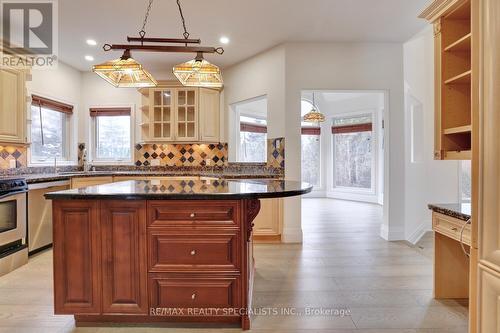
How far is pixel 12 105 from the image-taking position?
10.6 feet

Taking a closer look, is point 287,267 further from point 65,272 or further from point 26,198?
point 26,198

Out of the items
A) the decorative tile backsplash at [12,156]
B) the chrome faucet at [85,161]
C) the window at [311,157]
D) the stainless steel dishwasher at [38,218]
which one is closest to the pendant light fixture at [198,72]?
the stainless steel dishwasher at [38,218]

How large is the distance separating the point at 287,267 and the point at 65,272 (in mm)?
2003

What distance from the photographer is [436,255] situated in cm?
231

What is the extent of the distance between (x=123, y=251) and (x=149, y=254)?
0.17m

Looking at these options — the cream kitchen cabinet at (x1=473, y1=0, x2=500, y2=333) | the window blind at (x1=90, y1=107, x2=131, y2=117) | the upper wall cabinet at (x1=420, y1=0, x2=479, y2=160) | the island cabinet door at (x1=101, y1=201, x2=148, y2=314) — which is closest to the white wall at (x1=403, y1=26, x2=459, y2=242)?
the upper wall cabinet at (x1=420, y1=0, x2=479, y2=160)

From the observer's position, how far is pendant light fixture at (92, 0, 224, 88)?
207 centimetres

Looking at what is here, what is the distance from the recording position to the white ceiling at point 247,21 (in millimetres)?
3014

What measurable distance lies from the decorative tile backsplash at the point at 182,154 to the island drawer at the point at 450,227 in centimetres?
335

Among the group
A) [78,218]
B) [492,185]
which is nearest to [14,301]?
[78,218]

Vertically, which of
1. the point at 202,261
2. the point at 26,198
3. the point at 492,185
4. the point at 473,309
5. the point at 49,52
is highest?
the point at 49,52

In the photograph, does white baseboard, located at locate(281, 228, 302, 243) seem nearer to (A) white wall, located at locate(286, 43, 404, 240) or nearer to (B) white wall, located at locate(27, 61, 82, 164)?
(A) white wall, located at locate(286, 43, 404, 240)

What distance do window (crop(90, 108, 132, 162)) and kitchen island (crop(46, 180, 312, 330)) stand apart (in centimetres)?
350

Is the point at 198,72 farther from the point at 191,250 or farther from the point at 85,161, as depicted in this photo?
the point at 85,161
